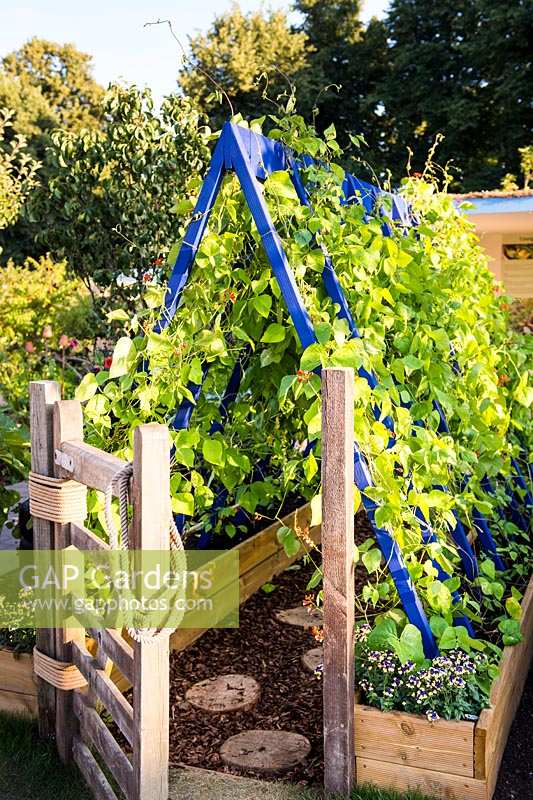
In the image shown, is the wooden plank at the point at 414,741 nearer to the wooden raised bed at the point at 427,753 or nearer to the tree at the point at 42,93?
the wooden raised bed at the point at 427,753

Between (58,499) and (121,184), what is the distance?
4.06 metres

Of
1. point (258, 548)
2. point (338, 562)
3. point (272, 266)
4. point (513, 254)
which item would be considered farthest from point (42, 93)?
point (338, 562)

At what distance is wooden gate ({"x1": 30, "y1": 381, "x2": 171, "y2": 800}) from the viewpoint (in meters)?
1.75

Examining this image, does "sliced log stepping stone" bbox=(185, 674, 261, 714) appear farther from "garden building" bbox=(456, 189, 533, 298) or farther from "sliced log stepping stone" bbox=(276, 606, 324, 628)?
"garden building" bbox=(456, 189, 533, 298)

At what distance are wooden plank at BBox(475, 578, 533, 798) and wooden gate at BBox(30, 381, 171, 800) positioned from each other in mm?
917

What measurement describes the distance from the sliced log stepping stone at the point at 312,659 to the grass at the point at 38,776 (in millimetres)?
974

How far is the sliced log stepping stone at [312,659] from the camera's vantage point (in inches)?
129

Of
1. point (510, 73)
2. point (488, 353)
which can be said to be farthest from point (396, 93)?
point (488, 353)

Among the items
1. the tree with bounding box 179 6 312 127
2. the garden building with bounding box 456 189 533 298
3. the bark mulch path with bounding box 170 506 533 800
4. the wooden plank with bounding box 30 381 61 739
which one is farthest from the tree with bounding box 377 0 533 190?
the wooden plank with bounding box 30 381 61 739

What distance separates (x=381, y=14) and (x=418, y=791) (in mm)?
30057

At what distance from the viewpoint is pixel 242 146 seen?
2441 mm

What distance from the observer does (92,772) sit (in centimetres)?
222

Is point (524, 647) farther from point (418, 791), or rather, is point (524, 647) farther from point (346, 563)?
point (346, 563)

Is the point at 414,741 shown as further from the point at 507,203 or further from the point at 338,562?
the point at 507,203
